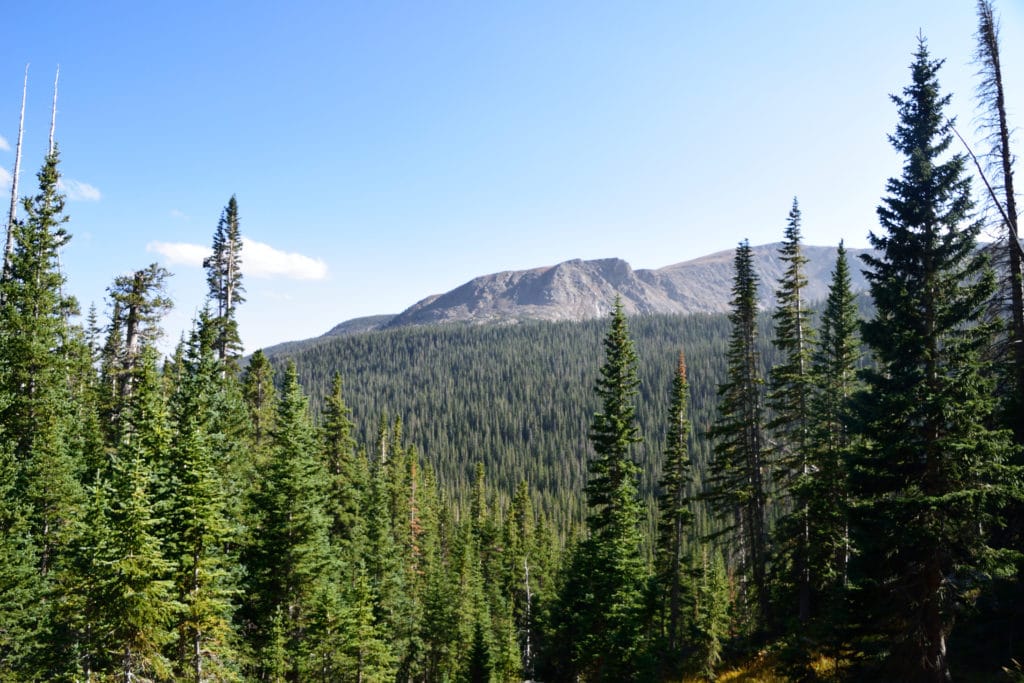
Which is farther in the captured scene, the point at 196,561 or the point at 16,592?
the point at 16,592

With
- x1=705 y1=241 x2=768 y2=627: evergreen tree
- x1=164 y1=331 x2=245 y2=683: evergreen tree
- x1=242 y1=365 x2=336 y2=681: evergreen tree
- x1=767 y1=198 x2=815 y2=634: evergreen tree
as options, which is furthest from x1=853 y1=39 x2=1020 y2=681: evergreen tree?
x1=242 y1=365 x2=336 y2=681: evergreen tree

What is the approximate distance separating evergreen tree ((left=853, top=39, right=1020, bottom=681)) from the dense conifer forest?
0.22ft

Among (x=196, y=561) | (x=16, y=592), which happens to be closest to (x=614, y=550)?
(x=196, y=561)

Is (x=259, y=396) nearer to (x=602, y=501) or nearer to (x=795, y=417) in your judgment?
(x=602, y=501)

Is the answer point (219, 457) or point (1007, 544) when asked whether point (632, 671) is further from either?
point (219, 457)

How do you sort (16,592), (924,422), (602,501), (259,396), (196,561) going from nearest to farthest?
(924,422) < (196,561) < (16,592) < (602,501) < (259,396)

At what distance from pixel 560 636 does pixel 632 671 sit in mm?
18372

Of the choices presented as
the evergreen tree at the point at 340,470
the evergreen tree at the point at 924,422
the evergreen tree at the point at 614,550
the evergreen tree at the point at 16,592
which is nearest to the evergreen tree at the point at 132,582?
the evergreen tree at the point at 16,592

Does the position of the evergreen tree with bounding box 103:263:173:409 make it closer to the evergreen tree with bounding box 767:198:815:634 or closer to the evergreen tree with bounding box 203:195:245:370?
the evergreen tree with bounding box 203:195:245:370

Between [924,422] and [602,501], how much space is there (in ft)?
51.6

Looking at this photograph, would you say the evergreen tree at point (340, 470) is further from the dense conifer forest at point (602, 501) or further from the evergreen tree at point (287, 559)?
the evergreen tree at point (287, 559)

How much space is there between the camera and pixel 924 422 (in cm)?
1468

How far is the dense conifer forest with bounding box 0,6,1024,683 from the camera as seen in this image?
14680 mm

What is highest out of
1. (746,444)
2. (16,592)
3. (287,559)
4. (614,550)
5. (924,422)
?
(924,422)
